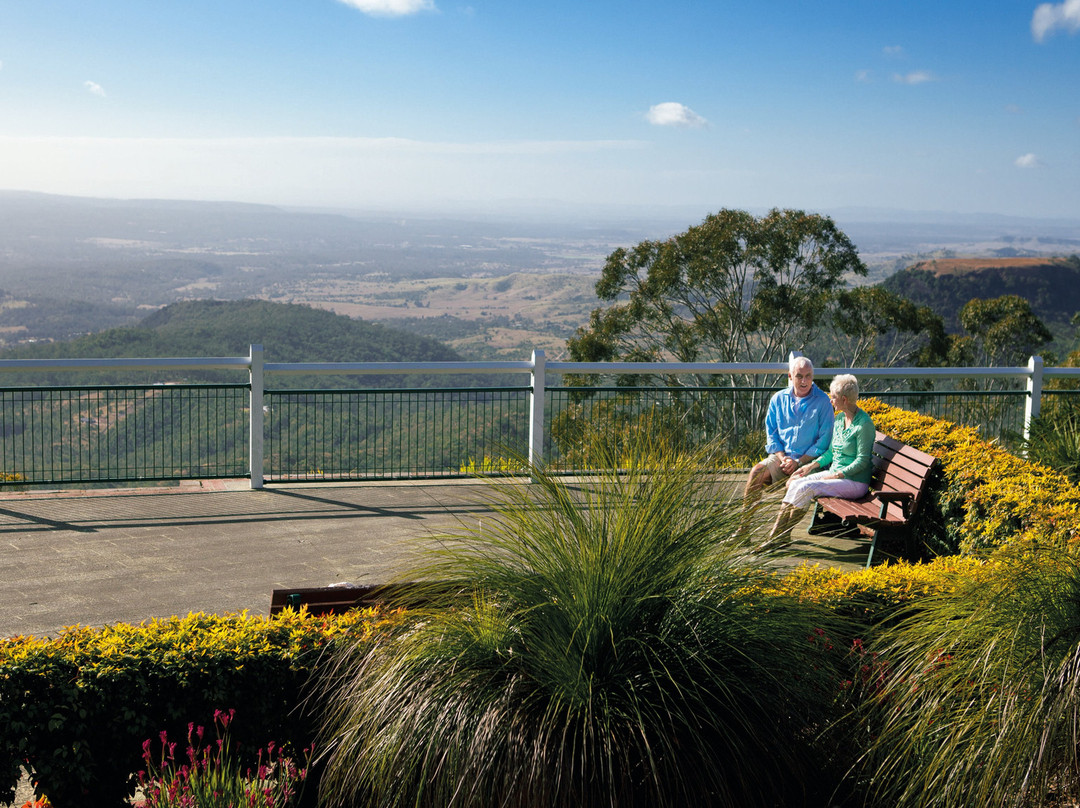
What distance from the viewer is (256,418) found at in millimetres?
8492

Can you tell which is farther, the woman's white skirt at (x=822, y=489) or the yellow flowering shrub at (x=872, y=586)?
the woman's white skirt at (x=822, y=489)

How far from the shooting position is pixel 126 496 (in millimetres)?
8062

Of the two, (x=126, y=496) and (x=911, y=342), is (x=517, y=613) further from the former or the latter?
(x=911, y=342)

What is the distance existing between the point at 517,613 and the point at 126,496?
5899mm

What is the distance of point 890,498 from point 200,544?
4.78 metres

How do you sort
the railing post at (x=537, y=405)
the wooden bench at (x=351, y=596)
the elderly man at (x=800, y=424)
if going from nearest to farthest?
the wooden bench at (x=351, y=596) → the elderly man at (x=800, y=424) → the railing post at (x=537, y=405)

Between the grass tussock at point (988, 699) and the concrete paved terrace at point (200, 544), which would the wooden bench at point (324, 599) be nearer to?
the concrete paved terrace at point (200, 544)

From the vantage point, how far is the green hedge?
3322 millimetres

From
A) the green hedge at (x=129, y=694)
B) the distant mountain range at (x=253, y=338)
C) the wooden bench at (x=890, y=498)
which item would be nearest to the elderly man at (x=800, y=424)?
the wooden bench at (x=890, y=498)

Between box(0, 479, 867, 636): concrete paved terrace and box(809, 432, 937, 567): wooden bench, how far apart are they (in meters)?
0.37

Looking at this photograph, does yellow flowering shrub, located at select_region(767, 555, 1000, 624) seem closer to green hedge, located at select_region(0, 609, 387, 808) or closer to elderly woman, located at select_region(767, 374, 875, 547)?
green hedge, located at select_region(0, 609, 387, 808)

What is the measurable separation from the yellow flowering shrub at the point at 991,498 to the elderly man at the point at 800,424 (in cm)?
76

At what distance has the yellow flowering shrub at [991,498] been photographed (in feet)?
17.8

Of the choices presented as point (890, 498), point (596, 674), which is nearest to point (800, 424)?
point (890, 498)
